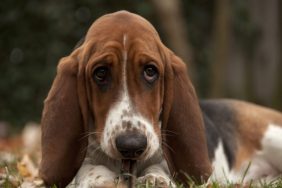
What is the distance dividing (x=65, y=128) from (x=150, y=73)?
2.11ft

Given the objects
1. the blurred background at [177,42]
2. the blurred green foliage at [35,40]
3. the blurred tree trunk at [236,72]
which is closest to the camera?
the blurred background at [177,42]

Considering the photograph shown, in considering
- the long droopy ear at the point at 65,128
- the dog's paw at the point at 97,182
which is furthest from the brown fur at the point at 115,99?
the dog's paw at the point at 97,182

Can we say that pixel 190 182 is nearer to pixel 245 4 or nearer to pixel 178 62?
pixel 178 62

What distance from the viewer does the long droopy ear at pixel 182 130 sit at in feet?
15.7

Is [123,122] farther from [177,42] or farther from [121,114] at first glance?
[177,42]

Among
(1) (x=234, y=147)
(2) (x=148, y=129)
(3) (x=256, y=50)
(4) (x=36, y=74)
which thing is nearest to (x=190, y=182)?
(2) (x=148, y=129)

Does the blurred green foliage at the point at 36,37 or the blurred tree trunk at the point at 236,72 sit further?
the blurred tree trunk at the point at 236,72

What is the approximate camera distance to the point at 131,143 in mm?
4051

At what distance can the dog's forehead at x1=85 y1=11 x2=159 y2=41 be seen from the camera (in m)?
4.57

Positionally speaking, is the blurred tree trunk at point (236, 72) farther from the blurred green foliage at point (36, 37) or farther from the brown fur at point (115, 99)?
the brown fur at point (115, 99)

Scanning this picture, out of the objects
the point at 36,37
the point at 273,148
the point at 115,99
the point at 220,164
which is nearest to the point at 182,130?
the point at 115,99

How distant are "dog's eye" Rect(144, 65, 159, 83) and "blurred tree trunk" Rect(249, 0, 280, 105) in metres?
10.3

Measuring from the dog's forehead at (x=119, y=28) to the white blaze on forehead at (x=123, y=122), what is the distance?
12.9 inches

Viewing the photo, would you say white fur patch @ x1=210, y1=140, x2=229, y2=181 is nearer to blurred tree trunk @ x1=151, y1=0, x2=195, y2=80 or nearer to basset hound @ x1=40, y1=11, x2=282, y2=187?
basset hound @ x1=40, y1=11, x2=282, y2=187
